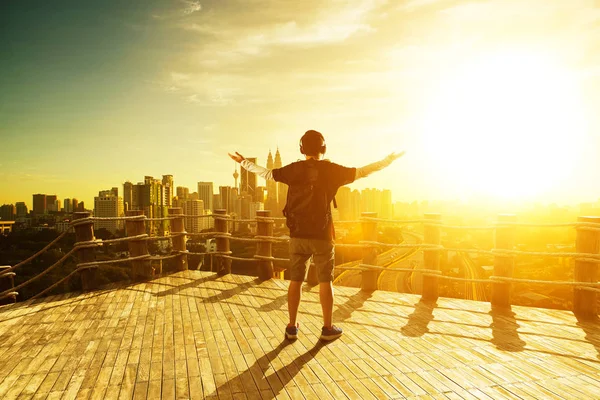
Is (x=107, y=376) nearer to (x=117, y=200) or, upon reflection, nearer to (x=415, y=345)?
(x=415, y=345)

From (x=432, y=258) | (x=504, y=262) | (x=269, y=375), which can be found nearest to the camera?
(x=269, y=375)

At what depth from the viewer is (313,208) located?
3.88 m

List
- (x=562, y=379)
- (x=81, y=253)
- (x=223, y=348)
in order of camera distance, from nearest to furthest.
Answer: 1. (x=562, y=379)
2. (x=223, y=348)
3. (x=81, y=253)

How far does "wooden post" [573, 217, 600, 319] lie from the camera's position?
16.3ft

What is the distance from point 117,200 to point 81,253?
4103 cm

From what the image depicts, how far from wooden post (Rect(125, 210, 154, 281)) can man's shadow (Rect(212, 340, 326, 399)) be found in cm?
458

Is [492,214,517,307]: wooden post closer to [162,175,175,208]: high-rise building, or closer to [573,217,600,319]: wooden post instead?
[573,217,600,319]: wooden post

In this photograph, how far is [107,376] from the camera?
331 cm

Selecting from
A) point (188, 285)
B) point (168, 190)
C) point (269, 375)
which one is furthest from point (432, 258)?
point (168, 190)

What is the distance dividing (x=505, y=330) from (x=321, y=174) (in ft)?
9.63

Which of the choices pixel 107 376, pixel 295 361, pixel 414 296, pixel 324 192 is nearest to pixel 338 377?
pixel 295 361

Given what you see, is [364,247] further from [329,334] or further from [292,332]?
[292,332]

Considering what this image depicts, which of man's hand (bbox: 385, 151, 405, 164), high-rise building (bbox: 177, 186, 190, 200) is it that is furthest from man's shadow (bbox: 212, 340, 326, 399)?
high-rise building (bbox: 177, 186, 190, 200)

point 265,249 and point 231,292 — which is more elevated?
point 265,249
